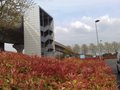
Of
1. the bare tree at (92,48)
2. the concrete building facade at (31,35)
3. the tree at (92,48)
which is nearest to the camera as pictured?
the concrete building facade at (31,35)

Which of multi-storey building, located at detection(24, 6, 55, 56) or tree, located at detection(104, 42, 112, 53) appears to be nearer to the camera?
multi-storey building, located at detection(24, 6, 55, 56)

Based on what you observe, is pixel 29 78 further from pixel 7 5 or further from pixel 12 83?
pixel 7 5

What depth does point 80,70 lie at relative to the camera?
7.39 meters

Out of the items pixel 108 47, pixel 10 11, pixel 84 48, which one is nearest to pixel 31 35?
pixel 10 11

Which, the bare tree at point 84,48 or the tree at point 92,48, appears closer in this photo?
the tree at point 92,48

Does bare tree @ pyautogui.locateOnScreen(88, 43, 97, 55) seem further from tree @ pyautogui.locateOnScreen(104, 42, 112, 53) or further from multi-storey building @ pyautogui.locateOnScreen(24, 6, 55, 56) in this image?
multi-storey building @ pyautogui.locateOnScreen(24, 6, 55, 56)

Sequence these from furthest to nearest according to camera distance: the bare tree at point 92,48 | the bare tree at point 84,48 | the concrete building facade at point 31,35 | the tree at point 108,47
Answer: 1. the tree at point 108,47
2. the bare tree at point 84,48
3. the bare tree at point 92,48
4. the concrete building facade at point 31,35

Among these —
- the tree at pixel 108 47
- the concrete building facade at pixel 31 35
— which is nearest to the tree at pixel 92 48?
the tree at pixel 108 47

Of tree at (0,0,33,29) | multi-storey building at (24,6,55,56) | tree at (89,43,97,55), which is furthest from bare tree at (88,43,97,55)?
tree at (0,0,33,29)

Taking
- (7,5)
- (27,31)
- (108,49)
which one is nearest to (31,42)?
(27,31)

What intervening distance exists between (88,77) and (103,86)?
0.36 m

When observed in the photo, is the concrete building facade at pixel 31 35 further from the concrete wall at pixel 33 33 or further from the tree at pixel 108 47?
the tree at pixel 108 47

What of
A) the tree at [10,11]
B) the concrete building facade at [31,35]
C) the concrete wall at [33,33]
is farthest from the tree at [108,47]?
the tree at [10,11]

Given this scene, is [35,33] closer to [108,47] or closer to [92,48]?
[92,48]
